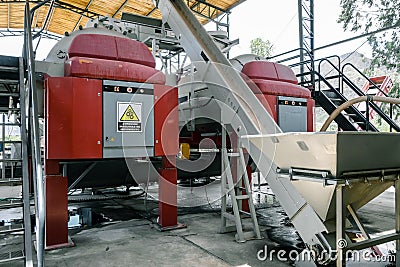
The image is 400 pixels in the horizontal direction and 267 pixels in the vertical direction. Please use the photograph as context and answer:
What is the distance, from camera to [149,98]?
12.5 feet

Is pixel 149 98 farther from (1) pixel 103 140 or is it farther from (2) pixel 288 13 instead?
(2) pixel 288 13

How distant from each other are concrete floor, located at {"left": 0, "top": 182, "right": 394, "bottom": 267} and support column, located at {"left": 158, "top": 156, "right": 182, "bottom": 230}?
0.55 ft

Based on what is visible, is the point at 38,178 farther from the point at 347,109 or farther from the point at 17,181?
the point at 347,109

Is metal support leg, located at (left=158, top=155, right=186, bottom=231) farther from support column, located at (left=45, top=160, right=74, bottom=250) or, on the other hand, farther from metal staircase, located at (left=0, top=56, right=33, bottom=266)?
metal staircase, located at (left=0, top=56, right=33, bottom=266)

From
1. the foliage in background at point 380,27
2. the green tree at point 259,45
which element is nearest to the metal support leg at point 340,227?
the foliage in background at point 380,27

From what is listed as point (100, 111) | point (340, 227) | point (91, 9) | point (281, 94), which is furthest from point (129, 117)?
point (91, 9)

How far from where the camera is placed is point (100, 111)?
11.6 ft

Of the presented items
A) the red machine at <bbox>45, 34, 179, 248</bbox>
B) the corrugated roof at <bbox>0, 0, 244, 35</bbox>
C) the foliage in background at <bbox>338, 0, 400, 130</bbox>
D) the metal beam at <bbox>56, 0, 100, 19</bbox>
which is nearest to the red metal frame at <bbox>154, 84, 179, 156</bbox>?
the red machine at <bbox>45, 34, 179, 248</bbox>

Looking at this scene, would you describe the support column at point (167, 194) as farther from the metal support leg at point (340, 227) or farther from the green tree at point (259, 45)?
the green tree at point (259, 45)

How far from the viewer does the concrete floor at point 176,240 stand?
315 centimetres

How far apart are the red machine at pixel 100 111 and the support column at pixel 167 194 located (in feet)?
0.88

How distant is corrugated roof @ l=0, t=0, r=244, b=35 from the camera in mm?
10791

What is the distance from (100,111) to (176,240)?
1728mm

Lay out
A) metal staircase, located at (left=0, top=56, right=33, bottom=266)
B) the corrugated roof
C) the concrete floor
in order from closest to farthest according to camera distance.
Result: metal staircase, located at (left=0, top=56, right=33, bottom=266), the concrete floor, the corrugated roof
